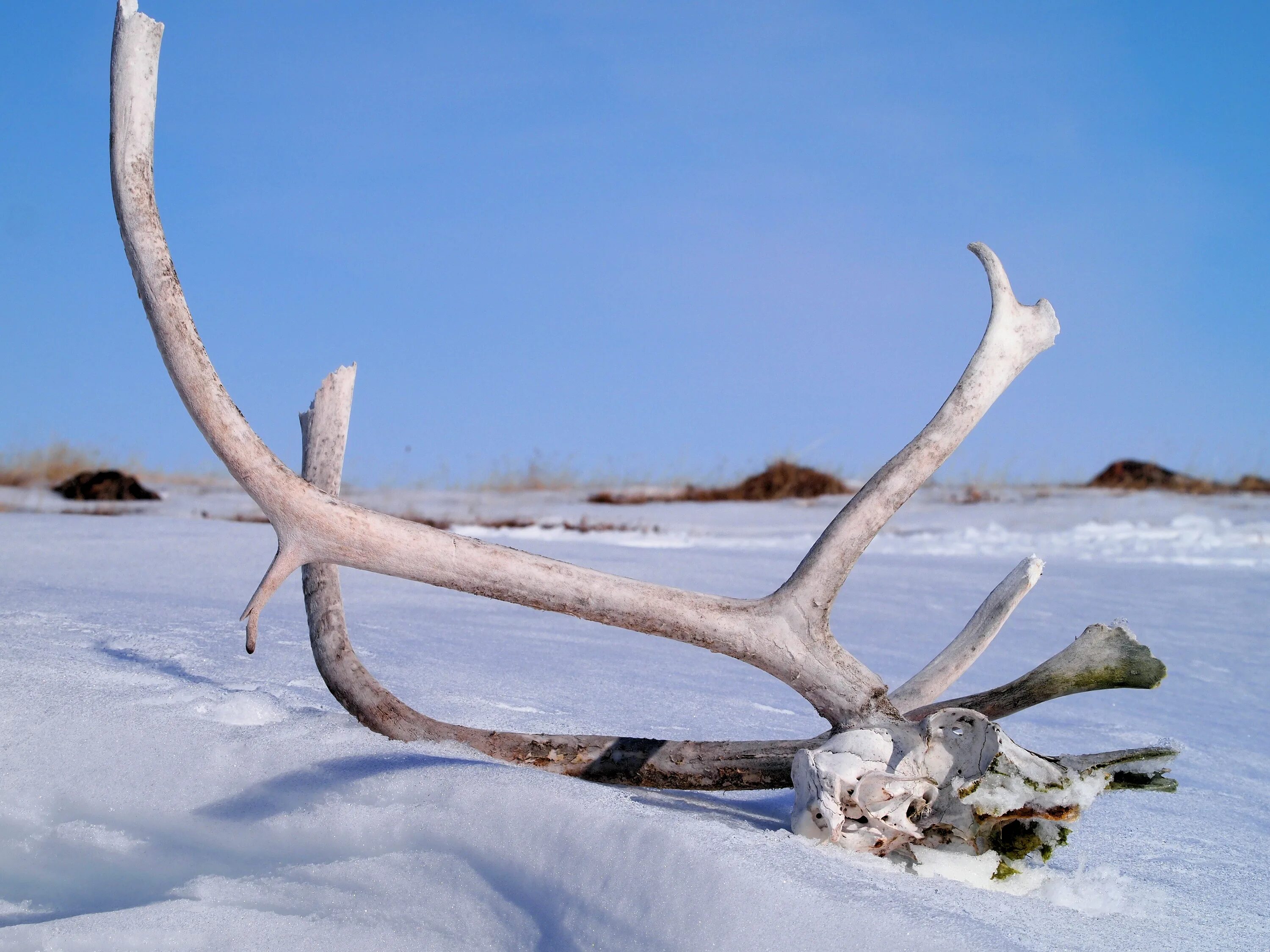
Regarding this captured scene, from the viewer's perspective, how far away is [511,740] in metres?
1.74

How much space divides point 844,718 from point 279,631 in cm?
198

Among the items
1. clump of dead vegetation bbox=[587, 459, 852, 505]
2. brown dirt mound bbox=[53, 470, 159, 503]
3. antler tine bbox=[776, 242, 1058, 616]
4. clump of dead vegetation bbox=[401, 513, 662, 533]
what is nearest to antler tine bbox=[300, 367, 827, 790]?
antler tine bbox=[776, 242, 1058, 616]

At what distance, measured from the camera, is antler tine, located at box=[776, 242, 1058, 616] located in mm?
1714

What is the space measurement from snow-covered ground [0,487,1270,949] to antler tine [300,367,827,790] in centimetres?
6

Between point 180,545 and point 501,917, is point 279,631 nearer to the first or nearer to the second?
point 501,917

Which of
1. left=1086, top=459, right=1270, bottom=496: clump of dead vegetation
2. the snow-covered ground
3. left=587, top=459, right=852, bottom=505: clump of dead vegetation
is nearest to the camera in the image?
the snow-covered ground

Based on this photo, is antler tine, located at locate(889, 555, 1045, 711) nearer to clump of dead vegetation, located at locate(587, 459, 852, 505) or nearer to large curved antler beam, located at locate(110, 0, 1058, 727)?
large curved antler beam, located at locate(110, 0, 1058, 727)

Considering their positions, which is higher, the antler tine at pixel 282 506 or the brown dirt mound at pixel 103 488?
the antler tine at pixel 282 506

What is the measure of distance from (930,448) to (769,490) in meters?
11.0

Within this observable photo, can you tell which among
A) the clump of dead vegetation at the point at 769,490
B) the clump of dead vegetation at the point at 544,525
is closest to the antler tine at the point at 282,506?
the clump of dead vegetation at the point at 544,525

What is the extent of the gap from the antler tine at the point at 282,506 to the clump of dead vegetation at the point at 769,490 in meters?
10.7

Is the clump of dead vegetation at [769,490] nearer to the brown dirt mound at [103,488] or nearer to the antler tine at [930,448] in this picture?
the brown dirt mound at [103,488]

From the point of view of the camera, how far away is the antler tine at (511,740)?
5.40 feet

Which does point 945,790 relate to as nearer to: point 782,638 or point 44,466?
point 782,638
